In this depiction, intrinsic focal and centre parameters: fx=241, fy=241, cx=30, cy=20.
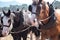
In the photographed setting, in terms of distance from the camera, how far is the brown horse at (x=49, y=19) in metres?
7.45

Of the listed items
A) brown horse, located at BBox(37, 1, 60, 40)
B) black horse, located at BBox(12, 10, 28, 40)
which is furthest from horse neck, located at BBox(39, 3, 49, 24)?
black horse, located at BBox(12, 10, 28, 40)

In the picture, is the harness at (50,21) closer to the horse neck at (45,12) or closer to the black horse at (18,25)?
the horse neck at (45,12)

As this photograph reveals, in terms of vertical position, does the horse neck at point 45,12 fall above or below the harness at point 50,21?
above

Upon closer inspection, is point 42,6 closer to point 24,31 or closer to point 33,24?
point 33,24

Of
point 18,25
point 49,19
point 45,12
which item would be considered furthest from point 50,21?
point 18,25

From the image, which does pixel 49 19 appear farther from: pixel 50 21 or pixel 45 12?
pixel 45 12

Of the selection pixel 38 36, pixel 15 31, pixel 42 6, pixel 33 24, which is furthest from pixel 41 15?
pixel 38 36

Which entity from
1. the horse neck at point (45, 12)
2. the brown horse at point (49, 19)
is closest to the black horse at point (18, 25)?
the brown horse at point (49, 19)

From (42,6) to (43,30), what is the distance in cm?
81

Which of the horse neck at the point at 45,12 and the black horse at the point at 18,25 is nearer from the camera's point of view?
the horse neck at the point at 45,12

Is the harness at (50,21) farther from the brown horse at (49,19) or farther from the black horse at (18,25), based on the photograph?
the black horse at (18,25)

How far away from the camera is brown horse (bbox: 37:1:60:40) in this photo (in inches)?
293

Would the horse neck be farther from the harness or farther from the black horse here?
the black horse

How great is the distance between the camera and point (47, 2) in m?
7.64
